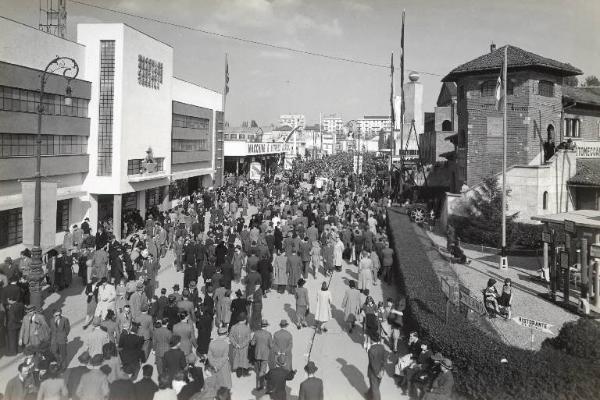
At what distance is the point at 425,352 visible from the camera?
9.95 meters

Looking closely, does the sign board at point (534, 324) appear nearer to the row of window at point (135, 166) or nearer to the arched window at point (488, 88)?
the arched window at point (488, 88)

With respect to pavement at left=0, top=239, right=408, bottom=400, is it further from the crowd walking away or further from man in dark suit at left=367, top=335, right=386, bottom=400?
man in dark suit at left=367, top=335, right=386, bottom=400

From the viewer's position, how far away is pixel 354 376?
36.1 ft

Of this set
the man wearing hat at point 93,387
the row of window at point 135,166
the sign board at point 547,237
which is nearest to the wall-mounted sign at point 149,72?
the row of window at point 135,166

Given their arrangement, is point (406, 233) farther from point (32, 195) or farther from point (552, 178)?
point (32, 195)

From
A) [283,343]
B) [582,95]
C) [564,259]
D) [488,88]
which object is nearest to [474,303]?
[564,259]

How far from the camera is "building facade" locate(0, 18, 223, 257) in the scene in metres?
21.3

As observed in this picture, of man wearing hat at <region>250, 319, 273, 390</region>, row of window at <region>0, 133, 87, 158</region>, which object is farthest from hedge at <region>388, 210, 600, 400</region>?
row of window at <region>0, 133, 87, 158</region>

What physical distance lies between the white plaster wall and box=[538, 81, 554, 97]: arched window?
2619 centimetres

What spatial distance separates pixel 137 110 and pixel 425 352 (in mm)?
23995

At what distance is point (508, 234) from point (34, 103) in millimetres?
23264

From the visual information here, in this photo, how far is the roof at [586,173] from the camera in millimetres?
27716

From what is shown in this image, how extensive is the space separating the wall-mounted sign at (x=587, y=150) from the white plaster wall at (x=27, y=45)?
28.5 m

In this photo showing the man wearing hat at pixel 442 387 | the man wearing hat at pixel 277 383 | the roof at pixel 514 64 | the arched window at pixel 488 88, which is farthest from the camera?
the arched window at pixel 488 88
